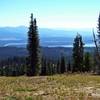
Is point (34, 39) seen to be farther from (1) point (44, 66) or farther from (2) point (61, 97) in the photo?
(2) point (61, 97)

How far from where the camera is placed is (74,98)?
55.5ft

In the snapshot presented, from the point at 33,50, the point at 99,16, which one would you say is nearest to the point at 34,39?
the point at 33,50

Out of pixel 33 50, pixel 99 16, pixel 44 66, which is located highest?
pixel 99 16

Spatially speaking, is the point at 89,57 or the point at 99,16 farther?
the point at 89,57

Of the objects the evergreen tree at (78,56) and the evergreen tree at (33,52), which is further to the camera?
the evergreen tree at (78,56)

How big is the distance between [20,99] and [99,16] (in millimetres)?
66125

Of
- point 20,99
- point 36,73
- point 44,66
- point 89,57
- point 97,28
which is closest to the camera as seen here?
point 20,99

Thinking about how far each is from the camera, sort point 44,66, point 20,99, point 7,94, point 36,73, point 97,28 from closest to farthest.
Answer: point 20,99 < point 7,94 < point 36,73 < point 97,28 < point 44,66

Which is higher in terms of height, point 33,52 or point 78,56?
point 33,52

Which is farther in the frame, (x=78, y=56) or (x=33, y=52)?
(x=78, y=56)

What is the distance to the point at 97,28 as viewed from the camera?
88.1 m

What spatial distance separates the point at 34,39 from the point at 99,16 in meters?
14.8

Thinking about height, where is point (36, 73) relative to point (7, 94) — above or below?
below

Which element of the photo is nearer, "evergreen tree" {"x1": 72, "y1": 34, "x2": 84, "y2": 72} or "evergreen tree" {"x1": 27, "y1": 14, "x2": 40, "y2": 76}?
"evergreen tree" {"x1": 27, "y1": 14, "x2": 40, "y2": 76}
